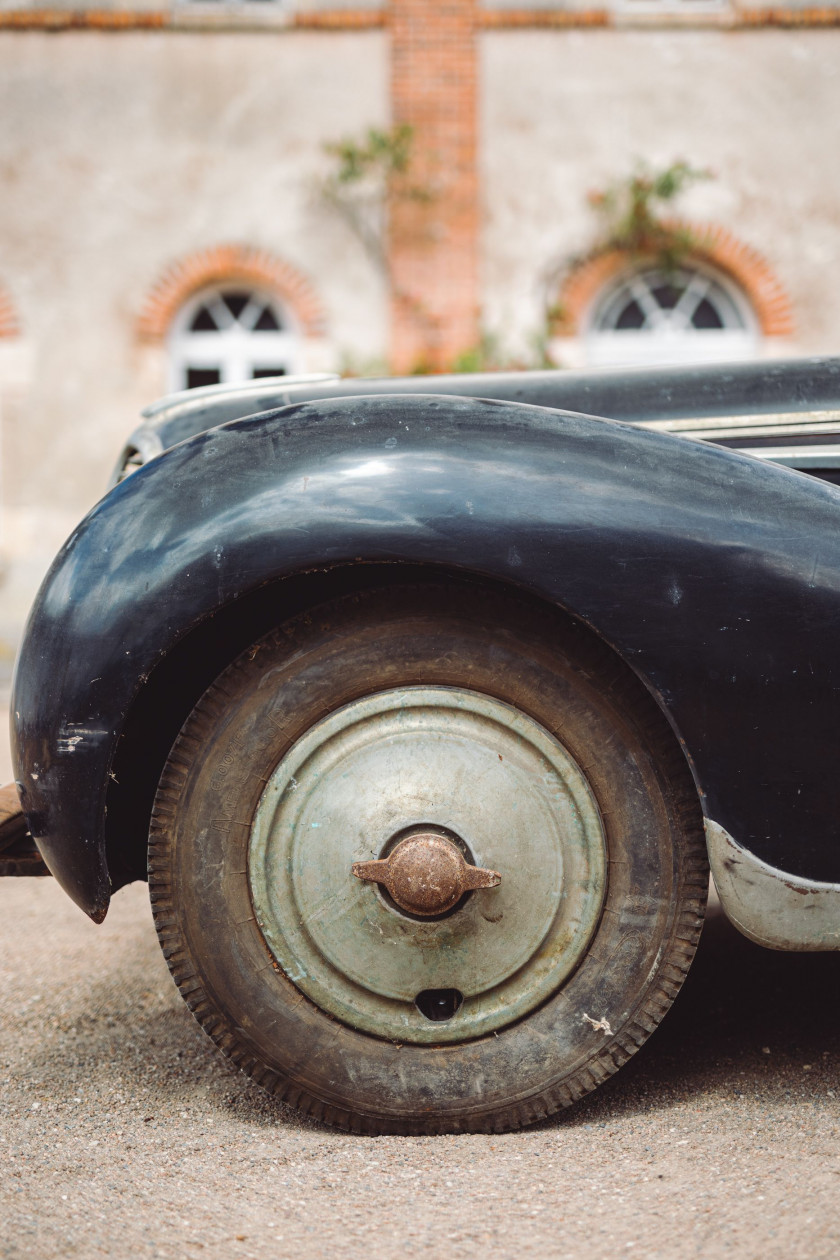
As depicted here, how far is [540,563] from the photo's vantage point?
1584 mm

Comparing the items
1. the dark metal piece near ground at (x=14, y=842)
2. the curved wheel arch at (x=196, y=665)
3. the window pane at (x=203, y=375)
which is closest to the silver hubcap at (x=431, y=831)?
the curved wheel arch at (x=196, y=665)

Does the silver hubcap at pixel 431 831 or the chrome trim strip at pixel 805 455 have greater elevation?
the chrome trim strip at pixel 805 455

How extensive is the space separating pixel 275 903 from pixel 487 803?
13.9 inches

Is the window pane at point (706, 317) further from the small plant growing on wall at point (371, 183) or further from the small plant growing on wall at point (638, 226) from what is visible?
the small plant growing on wall at point (371, 183)

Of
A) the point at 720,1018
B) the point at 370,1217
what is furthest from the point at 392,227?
the point at 370,1217

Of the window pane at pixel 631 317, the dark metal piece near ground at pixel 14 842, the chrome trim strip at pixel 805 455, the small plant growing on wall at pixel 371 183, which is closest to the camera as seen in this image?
the dark metal piece near ground at pixel 14 842

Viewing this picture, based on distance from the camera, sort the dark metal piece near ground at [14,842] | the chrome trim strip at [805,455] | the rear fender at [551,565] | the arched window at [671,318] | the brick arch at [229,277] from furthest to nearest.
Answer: the arched window at [671,318] → the brick arch at [229,277] → the chrome trim strip at [805,455] → the dark metal piece near ground at [14,842] → the rear fender at [551,565]

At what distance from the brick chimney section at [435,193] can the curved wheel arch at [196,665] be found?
828 cm

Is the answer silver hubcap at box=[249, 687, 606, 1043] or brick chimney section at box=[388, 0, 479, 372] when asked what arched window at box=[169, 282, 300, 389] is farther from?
silver hubcap at box=[249, 687, 606, 1043]

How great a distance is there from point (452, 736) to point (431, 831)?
145 millimetres

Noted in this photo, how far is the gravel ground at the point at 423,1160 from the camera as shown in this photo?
4.48 ft

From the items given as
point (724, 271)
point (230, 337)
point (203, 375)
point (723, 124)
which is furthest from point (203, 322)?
point (723, 124)

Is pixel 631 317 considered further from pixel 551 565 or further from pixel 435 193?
pixel 551 565

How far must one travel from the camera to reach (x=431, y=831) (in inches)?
64.9
